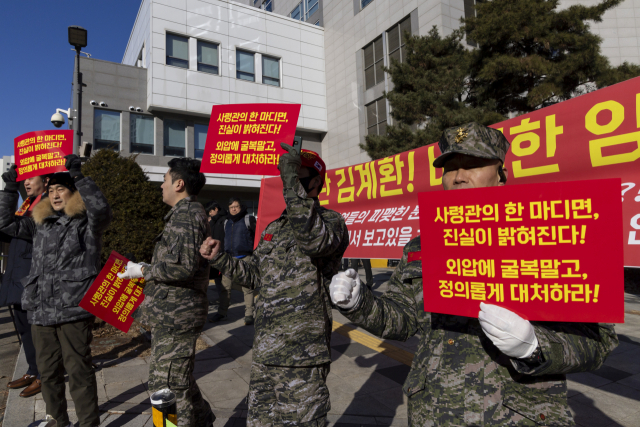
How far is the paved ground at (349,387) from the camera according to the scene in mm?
3359

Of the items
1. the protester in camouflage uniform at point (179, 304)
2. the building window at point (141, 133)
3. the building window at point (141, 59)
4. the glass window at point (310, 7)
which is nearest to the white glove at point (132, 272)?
the protester in camouflage uniform at point (179, 304)

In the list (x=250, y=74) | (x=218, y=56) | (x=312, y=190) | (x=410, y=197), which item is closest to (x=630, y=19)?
(x=250, y=74)

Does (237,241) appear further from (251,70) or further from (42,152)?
(251,70)

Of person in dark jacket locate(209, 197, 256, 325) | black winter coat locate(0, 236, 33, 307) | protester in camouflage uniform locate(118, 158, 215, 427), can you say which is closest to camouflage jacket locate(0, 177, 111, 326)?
protester in camouflage uniform locate(118, 158, 215, 427)

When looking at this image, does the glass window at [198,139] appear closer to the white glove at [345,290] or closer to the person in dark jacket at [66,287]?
the person in dark jacket at [66,287]

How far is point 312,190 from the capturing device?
239 centimetres

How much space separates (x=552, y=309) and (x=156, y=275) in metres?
2.42

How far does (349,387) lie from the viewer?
158 inches

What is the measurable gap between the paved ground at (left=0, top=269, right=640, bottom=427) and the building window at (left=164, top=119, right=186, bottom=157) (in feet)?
50.6

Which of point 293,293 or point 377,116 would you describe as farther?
point 377,116

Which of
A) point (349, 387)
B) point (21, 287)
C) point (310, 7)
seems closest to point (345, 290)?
point (349, 387)

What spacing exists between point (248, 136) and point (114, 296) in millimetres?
2139

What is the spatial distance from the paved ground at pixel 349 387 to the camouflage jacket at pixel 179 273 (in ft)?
3.82

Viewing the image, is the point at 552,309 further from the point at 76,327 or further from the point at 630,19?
the point at 630,19
